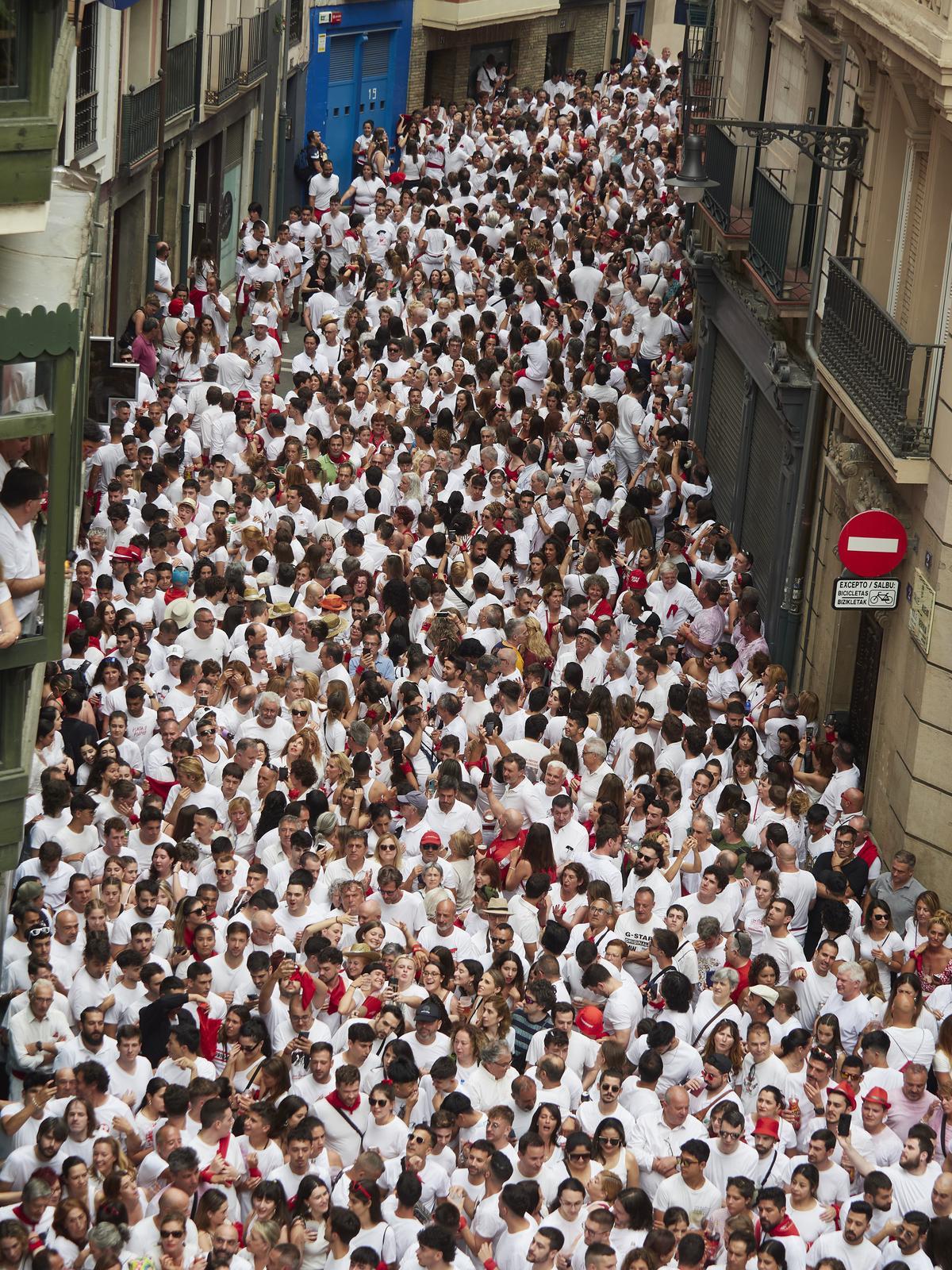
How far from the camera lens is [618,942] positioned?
→ 1255cm

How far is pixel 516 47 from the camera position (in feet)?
158

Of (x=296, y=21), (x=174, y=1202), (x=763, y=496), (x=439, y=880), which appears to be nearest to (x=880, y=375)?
(x=763, y=496)

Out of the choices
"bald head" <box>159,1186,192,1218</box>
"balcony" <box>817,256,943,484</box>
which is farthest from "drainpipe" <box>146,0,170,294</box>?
"bald head" <box>159,1186,192,1218</box>

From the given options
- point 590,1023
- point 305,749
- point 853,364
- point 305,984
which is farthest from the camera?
point 853,364

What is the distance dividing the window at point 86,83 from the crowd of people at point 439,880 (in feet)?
10.4

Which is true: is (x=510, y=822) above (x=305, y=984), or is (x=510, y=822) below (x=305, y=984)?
above

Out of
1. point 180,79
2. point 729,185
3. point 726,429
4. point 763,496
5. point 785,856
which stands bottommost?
point 785,856

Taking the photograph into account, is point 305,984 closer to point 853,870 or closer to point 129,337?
point 853,870

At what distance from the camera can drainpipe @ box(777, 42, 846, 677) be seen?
18.5m

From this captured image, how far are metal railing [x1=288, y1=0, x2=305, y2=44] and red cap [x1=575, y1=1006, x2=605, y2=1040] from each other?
26910 mm

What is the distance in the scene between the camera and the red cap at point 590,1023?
12.2m

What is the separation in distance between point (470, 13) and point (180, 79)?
17046 millimetres

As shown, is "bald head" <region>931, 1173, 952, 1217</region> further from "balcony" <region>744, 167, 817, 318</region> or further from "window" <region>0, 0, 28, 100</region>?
"balcony" <region>744, 167, 817, 318</region>

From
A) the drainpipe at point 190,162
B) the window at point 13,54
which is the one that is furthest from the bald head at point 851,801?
the drainpipe at point 190,162
